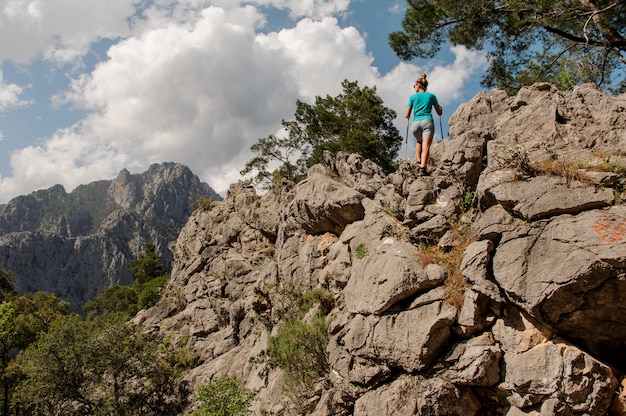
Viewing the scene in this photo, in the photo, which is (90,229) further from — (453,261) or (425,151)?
(453,261)

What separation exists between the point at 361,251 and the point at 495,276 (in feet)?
16.0

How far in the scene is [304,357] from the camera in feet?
41.1

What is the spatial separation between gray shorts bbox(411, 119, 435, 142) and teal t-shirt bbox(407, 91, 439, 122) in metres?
0.14

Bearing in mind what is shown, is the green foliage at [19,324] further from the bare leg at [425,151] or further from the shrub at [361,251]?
the bare leg at [425,151]

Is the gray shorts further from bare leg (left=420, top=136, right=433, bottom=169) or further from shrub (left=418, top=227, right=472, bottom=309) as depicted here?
shrub (left=418, top=227, right=472, bottom=309)

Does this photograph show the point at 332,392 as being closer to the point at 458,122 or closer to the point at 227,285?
the point at 458,122

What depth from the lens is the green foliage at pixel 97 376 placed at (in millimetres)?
19734

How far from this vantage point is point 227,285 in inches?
1029


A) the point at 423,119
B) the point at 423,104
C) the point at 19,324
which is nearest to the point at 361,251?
the point at 423,119

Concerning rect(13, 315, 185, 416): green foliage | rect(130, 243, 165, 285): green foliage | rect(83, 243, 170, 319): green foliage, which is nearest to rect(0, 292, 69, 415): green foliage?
rect(13, 315, 185, 416): green foliage

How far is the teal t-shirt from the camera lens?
444 inches

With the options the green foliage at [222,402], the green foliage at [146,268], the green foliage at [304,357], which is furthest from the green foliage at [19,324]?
the green foliage at [304,357]

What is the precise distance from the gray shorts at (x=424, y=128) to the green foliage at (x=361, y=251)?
380 cm

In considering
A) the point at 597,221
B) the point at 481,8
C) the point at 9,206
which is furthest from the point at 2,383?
the point at 9,206
